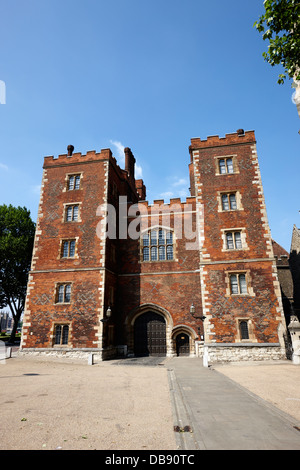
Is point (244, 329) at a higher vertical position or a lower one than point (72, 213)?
lower

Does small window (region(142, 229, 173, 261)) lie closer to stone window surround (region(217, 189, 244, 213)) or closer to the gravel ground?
stone window surround (region(217, 189, 244, 213))

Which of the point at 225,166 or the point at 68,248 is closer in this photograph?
the point at 68,248

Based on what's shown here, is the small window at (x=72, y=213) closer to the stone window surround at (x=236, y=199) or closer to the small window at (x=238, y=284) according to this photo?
the stone window surround at (x=236, y=199)

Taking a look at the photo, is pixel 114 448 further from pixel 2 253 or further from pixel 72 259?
pixel 2 253

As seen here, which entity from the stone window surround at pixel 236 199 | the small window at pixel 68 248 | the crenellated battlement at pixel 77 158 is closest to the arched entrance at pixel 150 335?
the small window at pixel 68 248

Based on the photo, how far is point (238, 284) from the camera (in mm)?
17641

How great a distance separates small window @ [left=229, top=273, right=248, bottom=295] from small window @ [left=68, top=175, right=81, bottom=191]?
47.2ft

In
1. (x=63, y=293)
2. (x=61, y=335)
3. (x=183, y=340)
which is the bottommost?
(x=183, y=340)

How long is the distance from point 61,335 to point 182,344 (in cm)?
882

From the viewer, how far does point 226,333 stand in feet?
55.2

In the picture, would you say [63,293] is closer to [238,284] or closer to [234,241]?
[238,284]

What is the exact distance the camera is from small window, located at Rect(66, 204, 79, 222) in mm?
21166

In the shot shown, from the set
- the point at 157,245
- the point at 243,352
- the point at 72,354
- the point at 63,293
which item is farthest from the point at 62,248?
the point at 243,352
